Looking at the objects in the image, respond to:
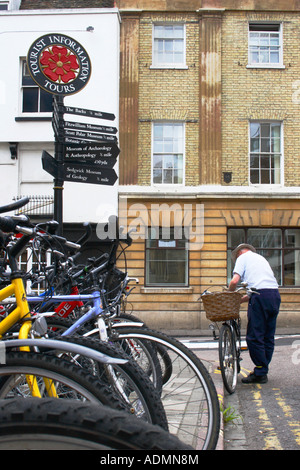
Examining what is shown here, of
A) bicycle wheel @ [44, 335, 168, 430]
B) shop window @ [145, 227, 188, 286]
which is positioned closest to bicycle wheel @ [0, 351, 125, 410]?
bicycle wheel @ [44, 335, 168, 430]

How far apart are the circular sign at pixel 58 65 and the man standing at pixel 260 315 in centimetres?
323

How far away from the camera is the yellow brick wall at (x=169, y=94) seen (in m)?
17.5

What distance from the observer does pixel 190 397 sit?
3057 millimetres

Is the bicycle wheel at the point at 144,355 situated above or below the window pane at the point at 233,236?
below

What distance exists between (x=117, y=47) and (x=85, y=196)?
205 inches

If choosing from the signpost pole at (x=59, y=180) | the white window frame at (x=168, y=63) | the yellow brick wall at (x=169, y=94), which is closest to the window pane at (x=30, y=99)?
the yellow brick wall at (x=169, y=94)

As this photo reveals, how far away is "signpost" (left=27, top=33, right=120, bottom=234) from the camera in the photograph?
6.10 metres

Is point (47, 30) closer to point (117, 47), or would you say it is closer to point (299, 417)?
point (117, 47)

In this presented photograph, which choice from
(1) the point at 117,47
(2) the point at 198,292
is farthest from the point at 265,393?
(1) the point at 117,47

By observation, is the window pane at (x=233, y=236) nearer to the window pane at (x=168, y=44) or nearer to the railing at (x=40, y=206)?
the railing at (x=40, y=206)

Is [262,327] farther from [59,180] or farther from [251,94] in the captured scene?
[251,94]

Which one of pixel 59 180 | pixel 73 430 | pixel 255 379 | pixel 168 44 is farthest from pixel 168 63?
pixel 73 430

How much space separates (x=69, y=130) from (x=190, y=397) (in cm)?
416

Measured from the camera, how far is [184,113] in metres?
17.5
